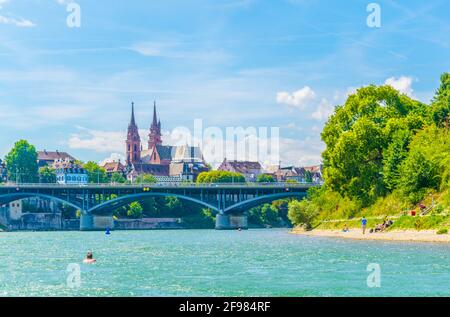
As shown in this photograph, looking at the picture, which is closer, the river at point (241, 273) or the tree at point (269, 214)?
the river at point (241, 273)

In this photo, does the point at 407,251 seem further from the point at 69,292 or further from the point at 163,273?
the point at 69,292

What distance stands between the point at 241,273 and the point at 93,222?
10181 centimetres

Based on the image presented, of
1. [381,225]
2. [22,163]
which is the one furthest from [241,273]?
[22,163]

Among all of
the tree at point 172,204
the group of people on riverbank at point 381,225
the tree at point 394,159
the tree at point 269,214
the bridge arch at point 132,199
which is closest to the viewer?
the group of people on riverbank at point 381,225

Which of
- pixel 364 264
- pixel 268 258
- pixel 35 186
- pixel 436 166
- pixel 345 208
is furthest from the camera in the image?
pixel 35 186

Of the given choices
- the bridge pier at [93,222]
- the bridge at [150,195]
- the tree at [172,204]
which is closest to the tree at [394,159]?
the bridge at [150,195]

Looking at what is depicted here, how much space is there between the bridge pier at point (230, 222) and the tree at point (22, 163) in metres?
61.6

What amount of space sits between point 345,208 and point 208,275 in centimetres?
5461

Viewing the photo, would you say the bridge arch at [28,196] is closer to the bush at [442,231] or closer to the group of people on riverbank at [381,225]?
the group of people on riverbank at [381,225]

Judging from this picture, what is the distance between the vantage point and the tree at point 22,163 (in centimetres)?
18912

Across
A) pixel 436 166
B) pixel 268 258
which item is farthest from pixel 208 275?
pixel 436 166

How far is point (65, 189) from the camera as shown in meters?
146

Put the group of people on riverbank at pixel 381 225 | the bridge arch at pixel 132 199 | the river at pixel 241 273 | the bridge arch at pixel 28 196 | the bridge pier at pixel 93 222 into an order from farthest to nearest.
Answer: the bridge pier at pixel 93 222
the bridge arch at pixel 28 196
the bridge arch at pixel 132 199
the group of people on riverbank at pixel 381 225
the river at pixel 241 273

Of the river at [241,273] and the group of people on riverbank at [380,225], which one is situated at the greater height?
the group of people on riverbank at [380,225]
